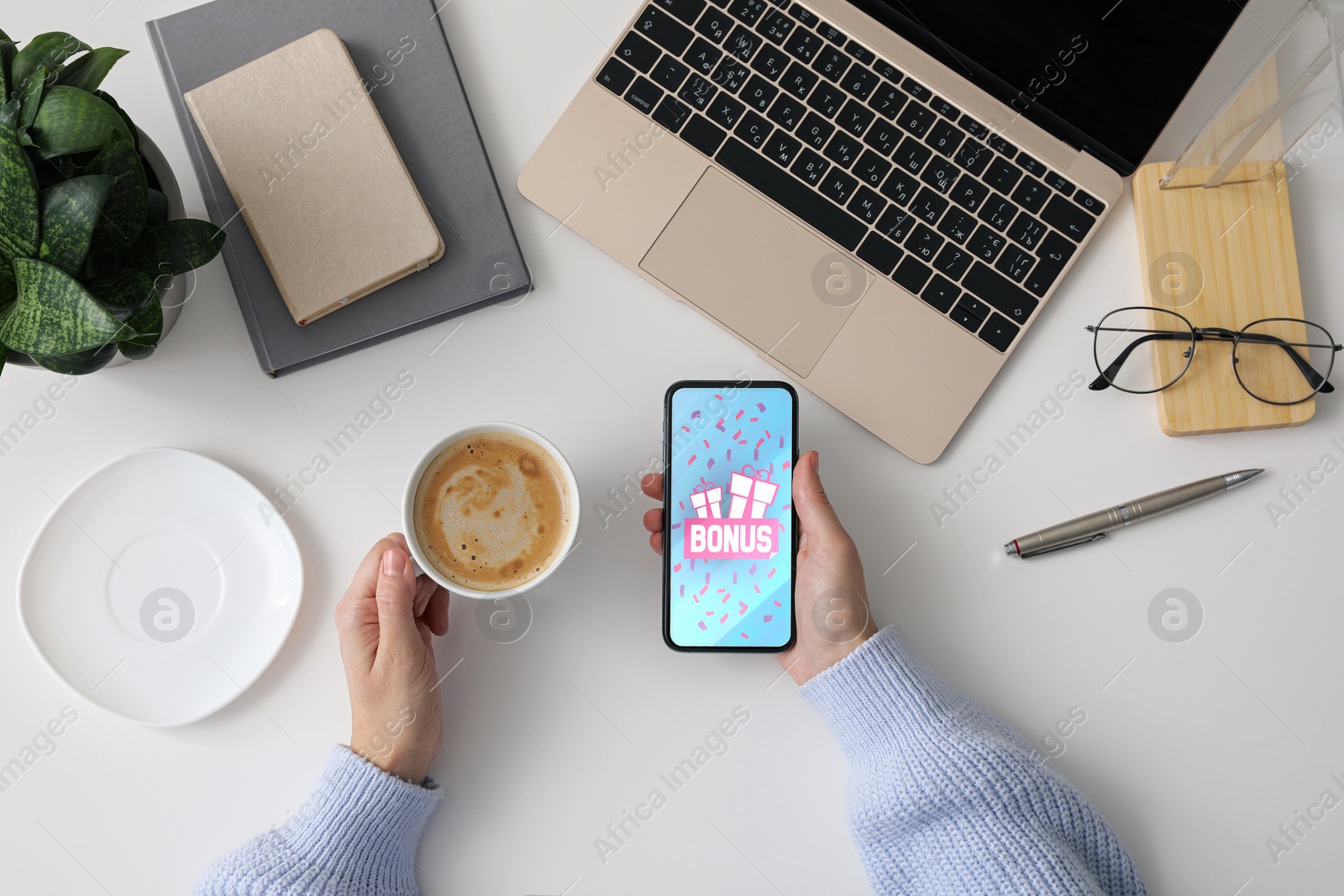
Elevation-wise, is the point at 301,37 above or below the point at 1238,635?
above

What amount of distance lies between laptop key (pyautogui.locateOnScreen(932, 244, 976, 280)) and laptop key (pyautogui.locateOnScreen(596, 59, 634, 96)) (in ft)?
1.27

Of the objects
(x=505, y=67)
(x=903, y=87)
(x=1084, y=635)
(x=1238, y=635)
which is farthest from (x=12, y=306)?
(x=1238, y=635)

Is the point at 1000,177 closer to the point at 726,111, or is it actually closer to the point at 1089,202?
the point at 1089,202

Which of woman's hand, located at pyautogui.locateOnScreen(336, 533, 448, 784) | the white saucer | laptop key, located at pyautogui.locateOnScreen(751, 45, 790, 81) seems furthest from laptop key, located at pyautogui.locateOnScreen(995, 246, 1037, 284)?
the white saucer

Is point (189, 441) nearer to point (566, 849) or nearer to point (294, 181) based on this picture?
point (294, 181)

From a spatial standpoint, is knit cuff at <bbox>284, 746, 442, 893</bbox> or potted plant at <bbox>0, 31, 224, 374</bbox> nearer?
potted plant at <bbox>0, 31, 224, 374</bbox>

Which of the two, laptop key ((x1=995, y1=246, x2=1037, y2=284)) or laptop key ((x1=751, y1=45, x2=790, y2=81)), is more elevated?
laptop key ((x1=751, y1=45, x2=790, y2=81))

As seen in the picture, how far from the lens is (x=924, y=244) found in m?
0.91

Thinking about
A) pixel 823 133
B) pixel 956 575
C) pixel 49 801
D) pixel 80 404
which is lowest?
pixel 49 801

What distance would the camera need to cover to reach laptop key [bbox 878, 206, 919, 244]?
2.99 ft

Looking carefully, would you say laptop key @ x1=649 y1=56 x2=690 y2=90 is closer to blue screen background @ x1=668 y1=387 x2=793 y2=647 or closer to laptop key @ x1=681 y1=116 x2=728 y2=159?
laptop key @ x1=681 y1=116 x2=728 y2=159

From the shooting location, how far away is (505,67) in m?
0.96

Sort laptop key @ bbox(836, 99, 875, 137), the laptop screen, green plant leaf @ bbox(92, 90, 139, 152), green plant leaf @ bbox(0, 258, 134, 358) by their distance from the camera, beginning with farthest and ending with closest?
laptop key @ bbox(836, 99, 875, 137)
the laptop screen
green plant leaf @ bbox(92, 90, 139, 152)
green plant leaf @ bbox(0, 258, 134, 358)

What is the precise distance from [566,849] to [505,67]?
859mm
